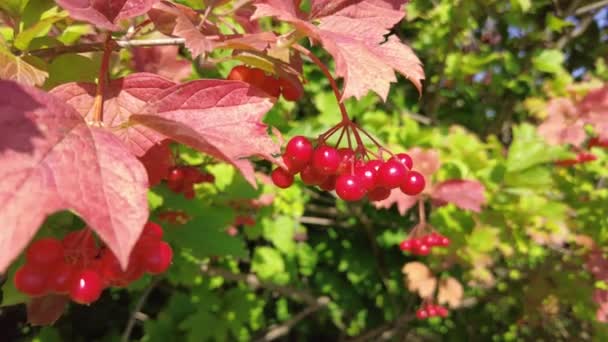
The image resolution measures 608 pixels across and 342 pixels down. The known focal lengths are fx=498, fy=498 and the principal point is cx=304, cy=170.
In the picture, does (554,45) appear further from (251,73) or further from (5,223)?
(5,223)

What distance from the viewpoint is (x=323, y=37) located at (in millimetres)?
773

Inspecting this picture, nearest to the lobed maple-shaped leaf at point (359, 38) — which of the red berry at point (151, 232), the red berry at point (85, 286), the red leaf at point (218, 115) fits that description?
the red leaf at point (218, 115)

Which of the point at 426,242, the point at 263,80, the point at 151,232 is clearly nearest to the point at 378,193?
the point at 263,80

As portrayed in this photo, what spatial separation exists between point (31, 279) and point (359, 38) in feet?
2.10

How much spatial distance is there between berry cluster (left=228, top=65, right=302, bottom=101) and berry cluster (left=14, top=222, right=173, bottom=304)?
37cm

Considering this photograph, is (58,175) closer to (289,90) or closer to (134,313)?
(289,90)

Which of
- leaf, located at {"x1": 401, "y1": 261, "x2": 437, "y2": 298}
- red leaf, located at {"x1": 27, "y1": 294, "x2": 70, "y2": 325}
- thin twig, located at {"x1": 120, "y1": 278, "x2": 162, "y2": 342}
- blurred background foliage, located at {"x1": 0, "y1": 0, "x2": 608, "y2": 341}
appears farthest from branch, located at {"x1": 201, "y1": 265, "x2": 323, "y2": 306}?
red leaf, located at {"x1": 27, "y1": 294, "x2": 70, "y2": 325}

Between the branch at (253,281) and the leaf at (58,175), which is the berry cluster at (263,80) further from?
the branch at (253,281)

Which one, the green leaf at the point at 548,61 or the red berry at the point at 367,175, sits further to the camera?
the green leaf at the point at 548,61

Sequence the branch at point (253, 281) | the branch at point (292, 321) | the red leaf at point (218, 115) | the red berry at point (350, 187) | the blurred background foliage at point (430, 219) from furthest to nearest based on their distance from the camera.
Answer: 1. the branch at point (292, 321)
2. the branch at point (253, 281)
3. the blurred background foliage at point (430, 219)
4. the red berry at point (350, 187)
5. the red leaf at point (218, 115)

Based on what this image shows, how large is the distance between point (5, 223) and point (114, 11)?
46cm

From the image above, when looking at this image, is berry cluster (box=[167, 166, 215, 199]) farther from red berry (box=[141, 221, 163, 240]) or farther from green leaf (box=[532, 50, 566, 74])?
green leaf (box=[532, 50, 566, 74])

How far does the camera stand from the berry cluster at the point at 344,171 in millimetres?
951

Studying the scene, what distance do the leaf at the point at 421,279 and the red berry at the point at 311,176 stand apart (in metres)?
1.77
